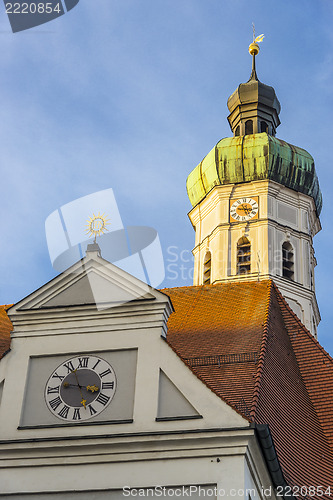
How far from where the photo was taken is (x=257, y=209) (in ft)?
133

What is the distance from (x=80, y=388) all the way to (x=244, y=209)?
2565 centimetres

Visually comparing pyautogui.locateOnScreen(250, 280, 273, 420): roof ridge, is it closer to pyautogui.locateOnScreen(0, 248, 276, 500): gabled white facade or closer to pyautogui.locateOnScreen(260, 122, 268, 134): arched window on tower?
pyautogui.locateOnScreen(0, 248, 276, 500): gabled white facade

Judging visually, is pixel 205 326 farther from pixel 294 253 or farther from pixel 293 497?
pixel 294 253

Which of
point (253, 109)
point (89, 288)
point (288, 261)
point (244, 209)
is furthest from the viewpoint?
point (253, 109)

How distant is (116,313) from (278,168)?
27.0m

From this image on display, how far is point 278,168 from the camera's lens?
42.3 meters

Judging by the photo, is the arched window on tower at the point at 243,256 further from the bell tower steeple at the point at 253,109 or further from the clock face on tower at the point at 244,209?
the bell tower steeple at the point at 253,109

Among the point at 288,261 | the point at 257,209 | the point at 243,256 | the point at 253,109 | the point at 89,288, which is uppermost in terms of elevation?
the point at 253,109

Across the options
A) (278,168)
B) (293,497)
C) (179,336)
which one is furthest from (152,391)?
(278,168)

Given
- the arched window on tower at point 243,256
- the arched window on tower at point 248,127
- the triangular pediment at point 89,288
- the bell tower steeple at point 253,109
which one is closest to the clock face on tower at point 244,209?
the arched window on tower at point 243,256

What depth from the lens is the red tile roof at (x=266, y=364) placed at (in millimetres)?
15929

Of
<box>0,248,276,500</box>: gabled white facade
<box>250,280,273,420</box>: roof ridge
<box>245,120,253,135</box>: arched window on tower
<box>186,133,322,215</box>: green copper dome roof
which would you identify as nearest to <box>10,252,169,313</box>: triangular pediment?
<box>0,248,276,500</box>: gabled white facade

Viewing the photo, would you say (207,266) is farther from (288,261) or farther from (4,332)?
(4,332)

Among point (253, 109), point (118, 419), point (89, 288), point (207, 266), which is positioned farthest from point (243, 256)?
point (118, 419)
